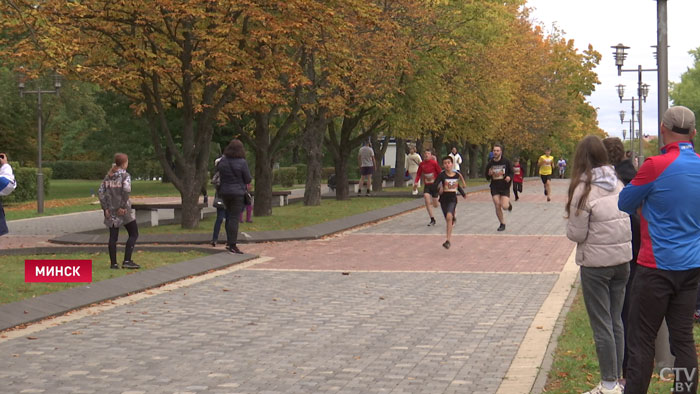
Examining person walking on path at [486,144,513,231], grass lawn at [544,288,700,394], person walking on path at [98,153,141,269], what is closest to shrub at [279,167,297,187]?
person walking on path at [486,144,513,231]

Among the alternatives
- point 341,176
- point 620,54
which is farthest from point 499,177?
point 620,54

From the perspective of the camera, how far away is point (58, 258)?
17328 millimetres

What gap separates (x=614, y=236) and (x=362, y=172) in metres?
33.7

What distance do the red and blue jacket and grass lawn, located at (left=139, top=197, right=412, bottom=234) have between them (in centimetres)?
1739

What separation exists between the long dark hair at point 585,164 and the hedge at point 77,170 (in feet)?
245

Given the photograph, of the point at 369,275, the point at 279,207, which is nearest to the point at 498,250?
the point at 369,275

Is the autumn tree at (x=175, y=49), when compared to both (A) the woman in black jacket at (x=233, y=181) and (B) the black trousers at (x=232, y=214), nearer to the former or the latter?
(A) the woman in black jacket at (x=233, y=181)

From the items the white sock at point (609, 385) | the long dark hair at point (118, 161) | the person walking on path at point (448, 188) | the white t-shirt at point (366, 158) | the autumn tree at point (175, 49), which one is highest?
the autumn tree at point (175, 49)

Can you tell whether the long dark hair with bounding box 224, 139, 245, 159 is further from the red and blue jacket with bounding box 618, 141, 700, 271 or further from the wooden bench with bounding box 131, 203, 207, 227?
the red and blue jacket with bounding box 618, 141, 700, 271

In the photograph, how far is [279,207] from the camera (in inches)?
1286

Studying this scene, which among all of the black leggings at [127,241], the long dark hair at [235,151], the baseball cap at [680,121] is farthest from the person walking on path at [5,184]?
the baseball cap at [680,121]

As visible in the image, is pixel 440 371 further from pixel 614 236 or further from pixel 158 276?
pixel 158 276

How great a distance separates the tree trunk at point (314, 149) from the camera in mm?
32594

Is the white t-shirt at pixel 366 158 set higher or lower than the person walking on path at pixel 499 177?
higher
